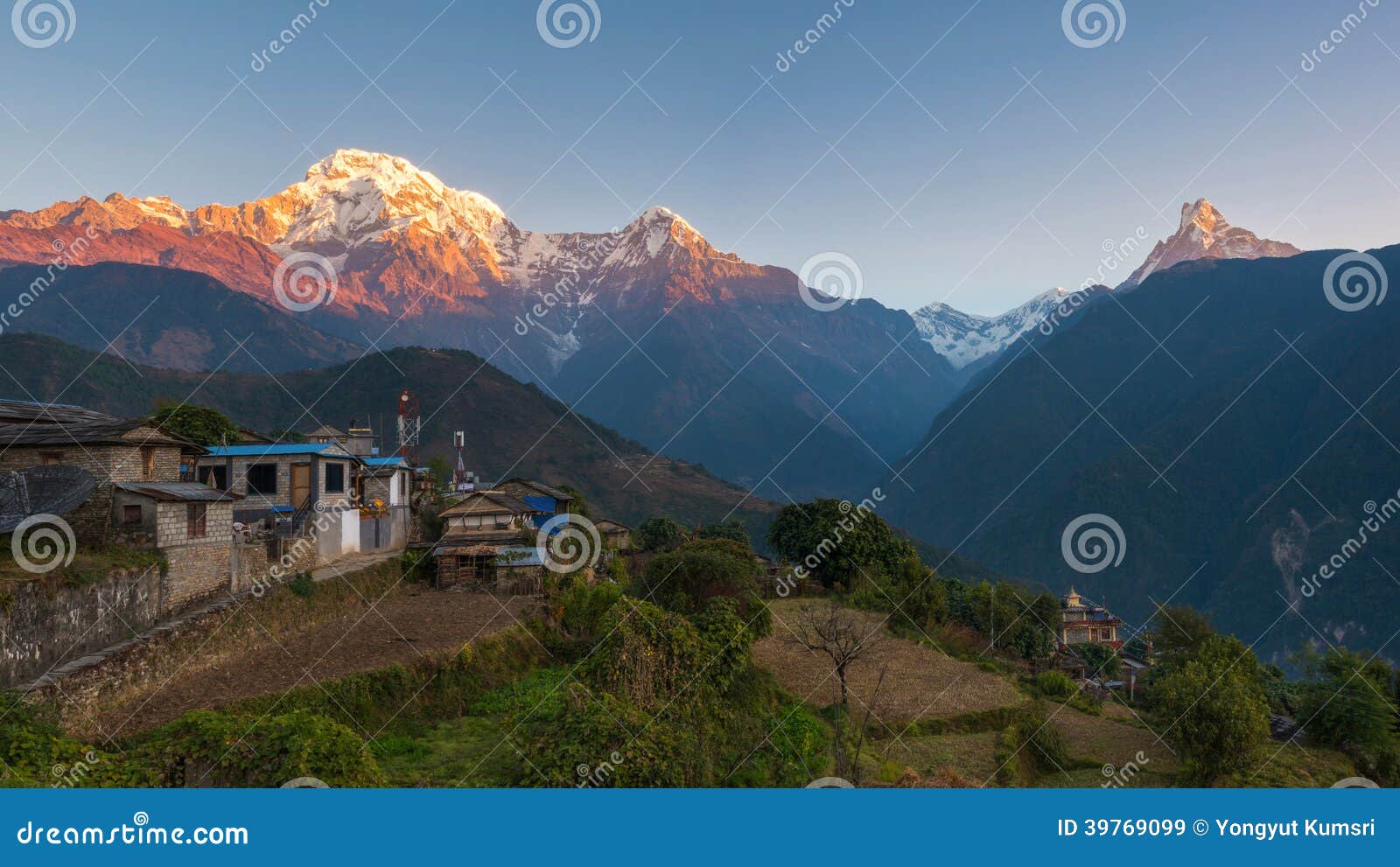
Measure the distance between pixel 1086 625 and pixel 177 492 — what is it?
58224 mm

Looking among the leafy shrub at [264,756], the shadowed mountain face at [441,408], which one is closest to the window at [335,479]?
the leafy shrub at [264,756]

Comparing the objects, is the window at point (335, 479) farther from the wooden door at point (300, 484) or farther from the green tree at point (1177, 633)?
the green tree at point (1177, 633)

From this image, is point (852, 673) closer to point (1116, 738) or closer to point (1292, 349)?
point (1116, 738)

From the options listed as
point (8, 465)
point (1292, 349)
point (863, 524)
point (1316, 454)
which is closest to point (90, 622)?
point (8, 465)

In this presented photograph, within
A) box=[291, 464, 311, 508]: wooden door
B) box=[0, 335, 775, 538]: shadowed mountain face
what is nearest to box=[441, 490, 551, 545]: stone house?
box=[291, 464, 311, 508]: wooden door

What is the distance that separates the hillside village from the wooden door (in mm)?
125

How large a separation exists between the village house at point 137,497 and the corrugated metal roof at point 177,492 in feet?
0.06

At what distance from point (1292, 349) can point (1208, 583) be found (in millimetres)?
68619

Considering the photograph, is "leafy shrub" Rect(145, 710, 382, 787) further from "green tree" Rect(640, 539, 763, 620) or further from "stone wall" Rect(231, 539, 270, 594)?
"green tree" Rect(640, 539, 763, 620)

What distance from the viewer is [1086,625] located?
56344 mm

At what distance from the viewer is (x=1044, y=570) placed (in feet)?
419

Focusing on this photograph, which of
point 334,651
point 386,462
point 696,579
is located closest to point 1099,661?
point 696,579

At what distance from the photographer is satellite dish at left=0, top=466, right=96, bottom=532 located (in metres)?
14.4

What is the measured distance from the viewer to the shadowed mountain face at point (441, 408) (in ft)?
270
